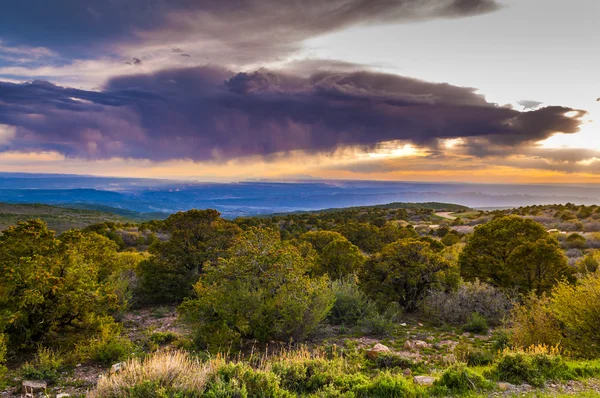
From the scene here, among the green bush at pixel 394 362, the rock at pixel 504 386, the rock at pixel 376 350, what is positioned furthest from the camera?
the rock at pixel 376 350

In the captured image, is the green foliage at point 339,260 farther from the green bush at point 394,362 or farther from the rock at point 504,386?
the rock at point 504,386

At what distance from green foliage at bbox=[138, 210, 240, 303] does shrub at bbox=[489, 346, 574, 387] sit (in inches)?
547

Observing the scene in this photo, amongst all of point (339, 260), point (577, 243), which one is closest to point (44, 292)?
point (339, 260)

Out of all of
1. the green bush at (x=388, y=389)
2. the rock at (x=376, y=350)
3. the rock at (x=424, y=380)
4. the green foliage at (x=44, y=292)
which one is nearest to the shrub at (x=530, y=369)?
the rock at (x=424, y=380)

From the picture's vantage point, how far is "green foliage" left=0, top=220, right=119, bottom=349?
9.38 m

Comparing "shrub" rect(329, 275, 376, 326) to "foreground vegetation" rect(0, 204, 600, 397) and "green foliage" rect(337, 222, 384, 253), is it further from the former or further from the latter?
"green foliage" rect(337, 222, 384, 253)

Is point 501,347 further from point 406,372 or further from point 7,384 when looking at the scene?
point 7,384

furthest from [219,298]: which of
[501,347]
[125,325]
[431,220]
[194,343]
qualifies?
[431,220]

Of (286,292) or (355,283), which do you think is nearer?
(286,292)

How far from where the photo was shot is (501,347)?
10.6 meters

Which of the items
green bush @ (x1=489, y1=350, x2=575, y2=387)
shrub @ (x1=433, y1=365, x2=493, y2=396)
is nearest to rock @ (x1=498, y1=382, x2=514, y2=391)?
shrub @ (x1=433, y1=365, x2=493, y2=396)

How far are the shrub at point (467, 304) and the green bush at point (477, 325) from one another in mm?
450

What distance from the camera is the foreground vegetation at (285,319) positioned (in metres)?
7.18

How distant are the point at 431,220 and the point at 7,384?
66.5m
